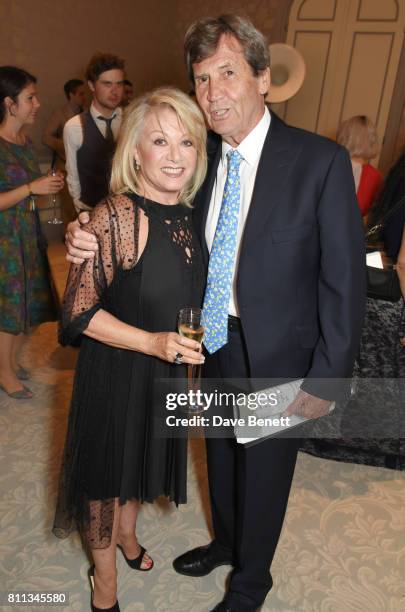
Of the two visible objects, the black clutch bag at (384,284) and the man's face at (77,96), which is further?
the man's face at (77,96)

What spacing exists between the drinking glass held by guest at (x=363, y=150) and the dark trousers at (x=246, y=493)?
2.57 metres

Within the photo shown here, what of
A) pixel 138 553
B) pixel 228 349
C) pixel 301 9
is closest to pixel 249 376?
pixel 228 349

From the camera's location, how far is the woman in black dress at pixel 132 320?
1.49 meters

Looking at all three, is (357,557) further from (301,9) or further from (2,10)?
(301,9)

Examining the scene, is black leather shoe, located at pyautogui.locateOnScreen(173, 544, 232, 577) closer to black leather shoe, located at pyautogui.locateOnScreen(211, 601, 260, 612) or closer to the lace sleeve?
black leather shoe, located at pyautogui.locateOnScreen(211, 601, 260, 612)

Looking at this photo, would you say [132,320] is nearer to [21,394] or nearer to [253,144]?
[253,144]

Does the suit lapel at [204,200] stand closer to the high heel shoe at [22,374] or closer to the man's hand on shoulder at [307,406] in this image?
the man's hand on shoulder at [307,406]

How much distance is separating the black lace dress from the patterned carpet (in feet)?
A: 1.35

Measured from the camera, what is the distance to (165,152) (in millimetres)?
1500

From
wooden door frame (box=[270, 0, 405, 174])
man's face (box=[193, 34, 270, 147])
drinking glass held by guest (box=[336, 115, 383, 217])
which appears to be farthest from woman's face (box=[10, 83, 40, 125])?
wooden door frame (box=[270, 0, 405, 174])

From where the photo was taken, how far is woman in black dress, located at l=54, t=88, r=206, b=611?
1486 mm

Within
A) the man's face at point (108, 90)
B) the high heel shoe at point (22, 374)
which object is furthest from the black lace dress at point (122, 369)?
the man's face at point (108, 90)

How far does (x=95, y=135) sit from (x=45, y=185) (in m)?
0.87

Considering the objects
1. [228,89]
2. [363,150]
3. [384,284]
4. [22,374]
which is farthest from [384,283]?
[22,374]
